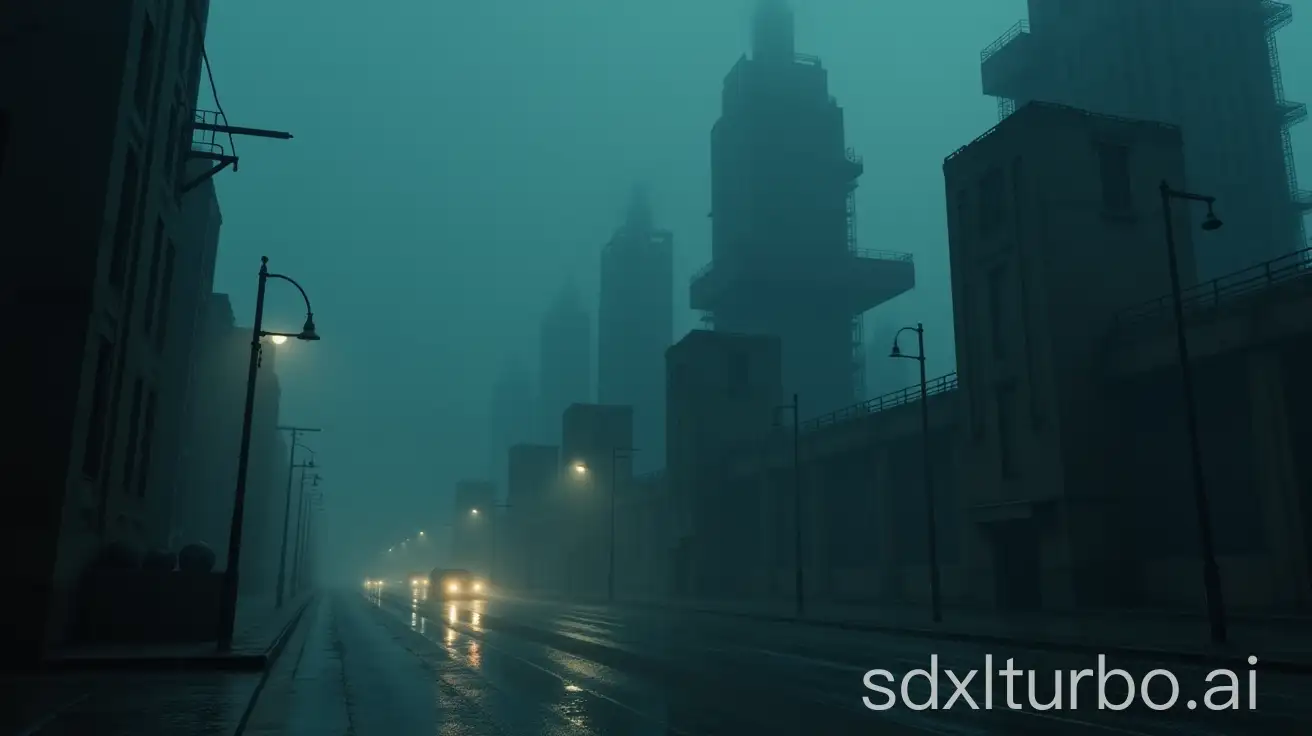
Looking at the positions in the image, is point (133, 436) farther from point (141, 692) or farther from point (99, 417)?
point (141, 692)

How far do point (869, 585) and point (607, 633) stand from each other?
25764 millimetres

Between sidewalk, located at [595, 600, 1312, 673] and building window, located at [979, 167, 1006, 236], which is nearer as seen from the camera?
sidewalk, located at [595, 600, 1312, 673]

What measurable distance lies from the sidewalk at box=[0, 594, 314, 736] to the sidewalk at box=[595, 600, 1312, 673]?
1756 cm

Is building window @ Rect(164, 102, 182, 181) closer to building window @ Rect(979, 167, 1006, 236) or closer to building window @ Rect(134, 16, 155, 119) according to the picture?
building window @ Rect(134, 16, 155, 119)

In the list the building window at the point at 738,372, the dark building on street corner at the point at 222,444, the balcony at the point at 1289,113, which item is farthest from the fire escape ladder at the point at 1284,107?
the dark building on street corner at the point at 222,444

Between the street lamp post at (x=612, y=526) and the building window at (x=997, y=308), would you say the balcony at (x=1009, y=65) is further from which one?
the building window at (x=997, y=308)

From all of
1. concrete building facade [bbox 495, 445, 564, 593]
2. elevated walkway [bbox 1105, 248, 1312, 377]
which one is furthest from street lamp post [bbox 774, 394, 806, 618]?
concrete building facade [bbox 495, 445, 564, 593]

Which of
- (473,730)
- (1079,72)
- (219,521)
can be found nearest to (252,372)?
(473,730)

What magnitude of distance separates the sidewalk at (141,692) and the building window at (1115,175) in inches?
1444

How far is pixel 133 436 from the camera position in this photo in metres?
29.0

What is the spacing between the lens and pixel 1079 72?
105 meters

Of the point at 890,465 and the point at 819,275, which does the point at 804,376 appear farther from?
the point at 890,465

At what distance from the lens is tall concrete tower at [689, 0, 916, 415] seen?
544ft

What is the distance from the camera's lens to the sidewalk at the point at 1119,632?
19766 mm
